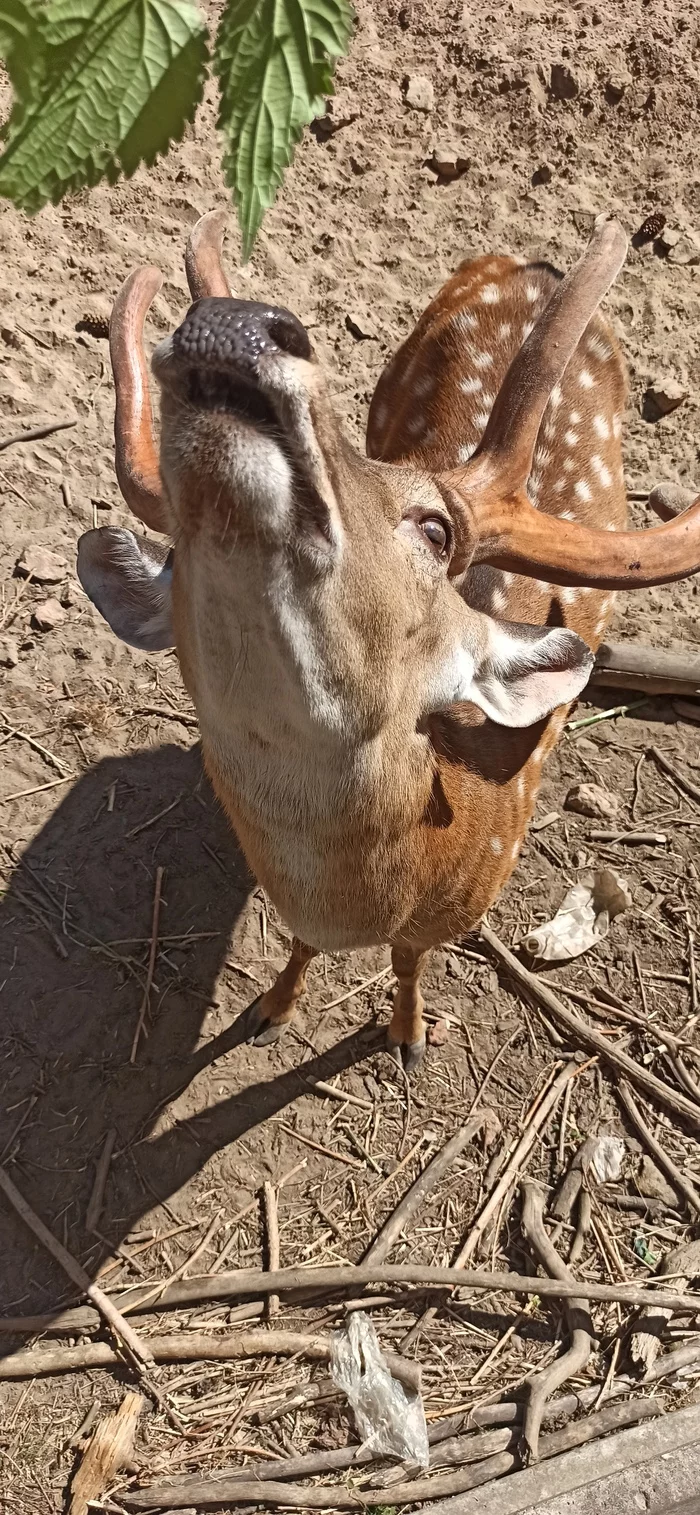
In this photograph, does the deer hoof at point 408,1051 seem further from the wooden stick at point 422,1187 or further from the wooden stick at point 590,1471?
the wooden stick at point 590,1471

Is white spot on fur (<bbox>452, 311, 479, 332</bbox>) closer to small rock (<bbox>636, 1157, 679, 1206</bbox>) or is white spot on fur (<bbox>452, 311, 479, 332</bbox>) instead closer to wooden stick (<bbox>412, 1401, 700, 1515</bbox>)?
small rock (<bbox>636, 1157, 679, 1206</bbox>)

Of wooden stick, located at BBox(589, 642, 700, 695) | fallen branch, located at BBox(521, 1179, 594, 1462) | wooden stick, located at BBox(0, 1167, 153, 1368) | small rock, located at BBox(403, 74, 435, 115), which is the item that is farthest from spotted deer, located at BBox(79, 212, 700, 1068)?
small rock, located at BBox(403, 74, 435, 115)

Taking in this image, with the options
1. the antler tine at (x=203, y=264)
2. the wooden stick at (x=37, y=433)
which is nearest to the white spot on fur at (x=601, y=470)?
the antler tine at (x=203, y=264)

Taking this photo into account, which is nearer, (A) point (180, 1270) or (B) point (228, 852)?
(A) point (180, 1270)

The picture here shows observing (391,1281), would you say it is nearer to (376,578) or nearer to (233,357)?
(376,578)

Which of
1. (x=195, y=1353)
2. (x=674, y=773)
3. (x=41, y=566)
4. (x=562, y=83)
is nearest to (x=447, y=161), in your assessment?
(x=562, y=83)

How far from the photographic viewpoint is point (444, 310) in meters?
3.45

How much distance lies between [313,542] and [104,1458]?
7.95 ft

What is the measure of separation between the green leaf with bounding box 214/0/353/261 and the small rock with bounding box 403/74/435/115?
469cm

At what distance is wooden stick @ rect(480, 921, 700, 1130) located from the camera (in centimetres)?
317

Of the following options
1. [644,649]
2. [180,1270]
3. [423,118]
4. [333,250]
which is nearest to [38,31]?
[180,1270]

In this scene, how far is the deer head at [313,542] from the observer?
51.1 inches

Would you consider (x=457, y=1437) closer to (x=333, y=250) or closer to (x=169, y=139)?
(x=169, y=139)

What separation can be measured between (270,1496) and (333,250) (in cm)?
436
